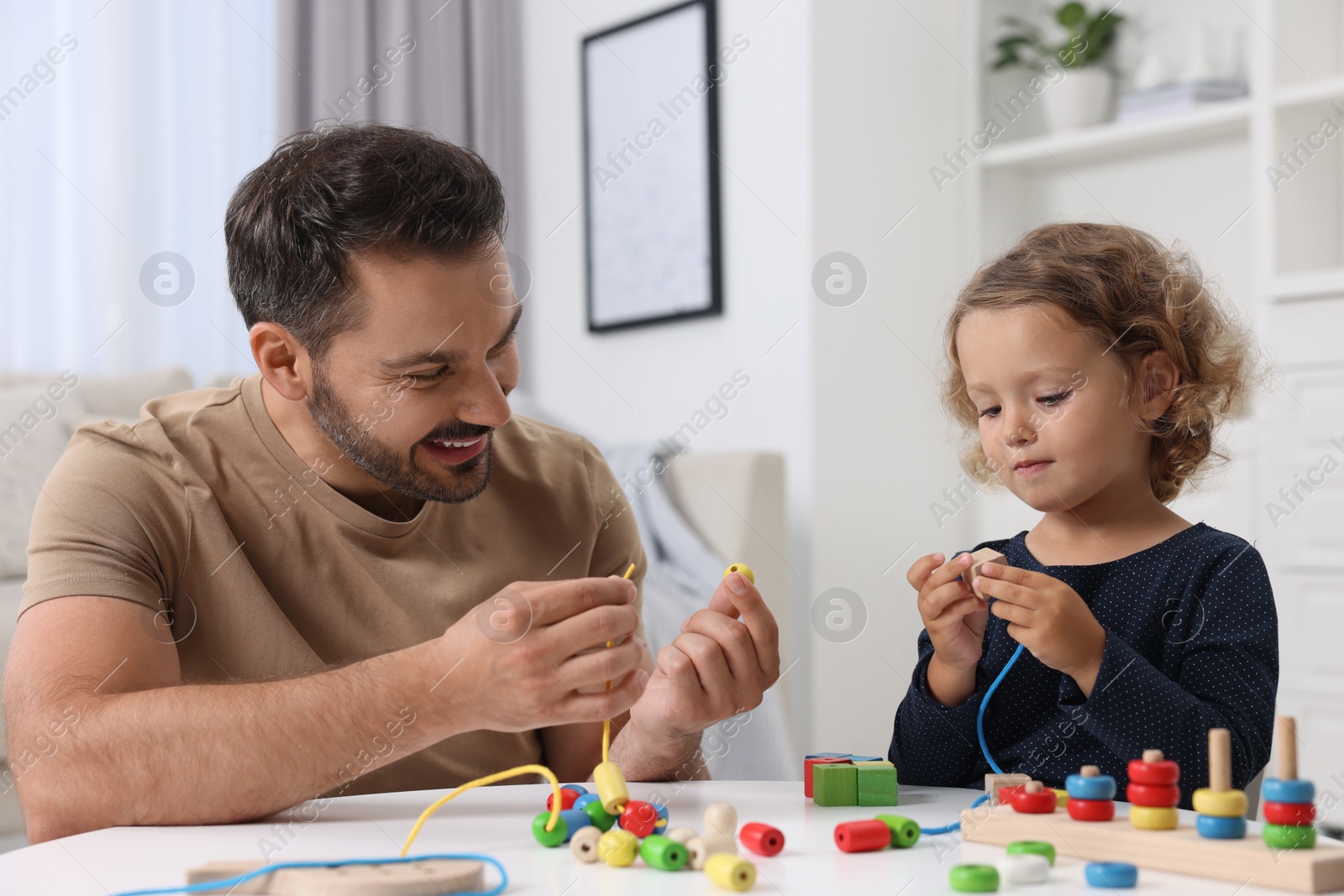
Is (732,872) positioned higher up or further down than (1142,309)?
further down

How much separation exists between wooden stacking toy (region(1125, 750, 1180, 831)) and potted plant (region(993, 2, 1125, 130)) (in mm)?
2406

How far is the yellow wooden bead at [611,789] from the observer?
2.81 feet

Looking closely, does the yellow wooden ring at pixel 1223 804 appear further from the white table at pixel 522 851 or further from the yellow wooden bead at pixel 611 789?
the yellow wooden bead at pixel 611 789

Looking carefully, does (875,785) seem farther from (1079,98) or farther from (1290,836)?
(1079,98)

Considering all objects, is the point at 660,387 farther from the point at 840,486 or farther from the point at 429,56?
the point at 429,56

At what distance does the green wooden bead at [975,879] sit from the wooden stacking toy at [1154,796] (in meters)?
0.12

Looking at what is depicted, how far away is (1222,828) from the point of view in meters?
0.73

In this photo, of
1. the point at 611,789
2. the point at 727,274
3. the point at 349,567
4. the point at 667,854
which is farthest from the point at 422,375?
the point at 727,274

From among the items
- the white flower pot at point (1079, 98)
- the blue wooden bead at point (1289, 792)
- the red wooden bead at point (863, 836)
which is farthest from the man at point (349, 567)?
the white flower pot at point (1079, 98)

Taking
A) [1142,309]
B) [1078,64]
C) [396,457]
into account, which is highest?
[1078,64]

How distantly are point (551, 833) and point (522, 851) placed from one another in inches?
0.8

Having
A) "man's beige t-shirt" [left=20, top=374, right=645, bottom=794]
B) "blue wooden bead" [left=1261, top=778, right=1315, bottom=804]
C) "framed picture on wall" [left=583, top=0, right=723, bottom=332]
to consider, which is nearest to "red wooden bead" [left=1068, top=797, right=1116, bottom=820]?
"blue wooden bead" [left=1261, top=778, right=1315, bottom=804]

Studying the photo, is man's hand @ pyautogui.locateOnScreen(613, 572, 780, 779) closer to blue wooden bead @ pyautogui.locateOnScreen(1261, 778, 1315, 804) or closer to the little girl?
the little girl

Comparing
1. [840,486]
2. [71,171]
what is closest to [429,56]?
[71,171]
